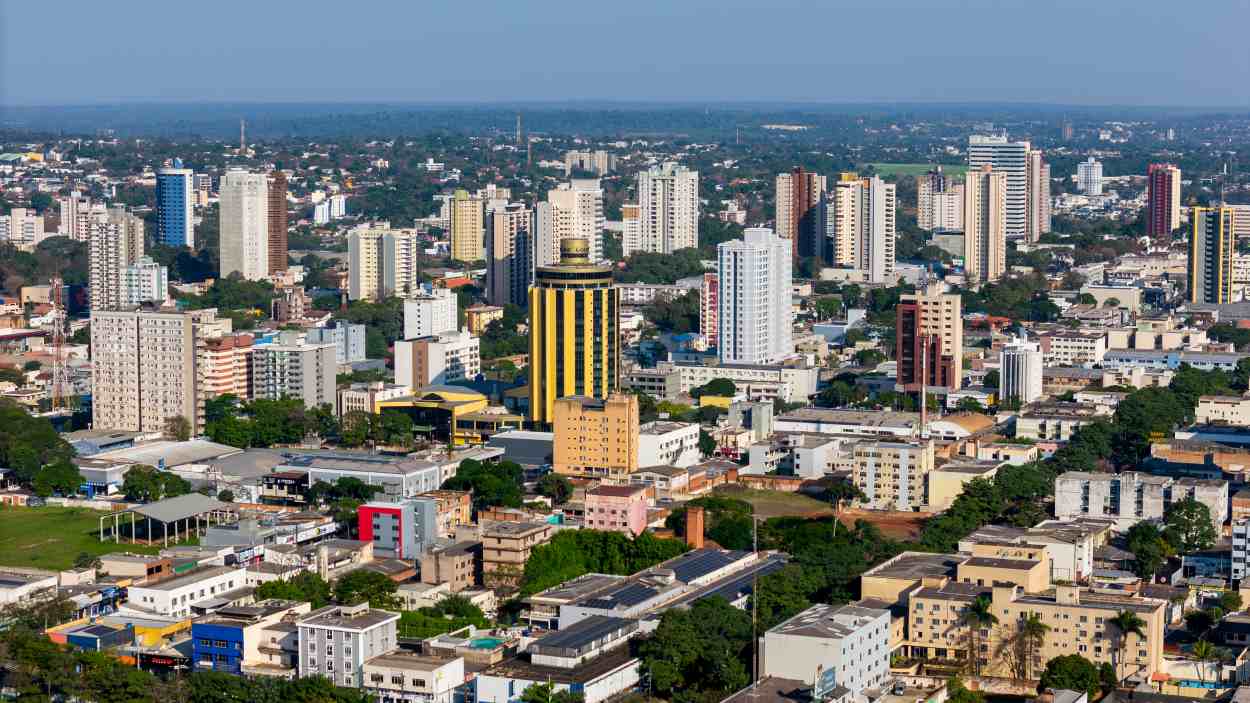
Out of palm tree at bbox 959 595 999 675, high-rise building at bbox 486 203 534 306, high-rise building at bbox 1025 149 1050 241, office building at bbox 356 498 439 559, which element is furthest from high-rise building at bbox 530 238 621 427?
high-rise building at bbox 1025 149 1050 241

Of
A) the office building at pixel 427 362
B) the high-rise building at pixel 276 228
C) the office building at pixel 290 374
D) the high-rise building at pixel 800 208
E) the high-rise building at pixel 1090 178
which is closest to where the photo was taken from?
the office building at pixel 290 374

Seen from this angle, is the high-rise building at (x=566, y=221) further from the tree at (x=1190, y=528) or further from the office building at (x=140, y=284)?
the tree at (x=1190, y=528)

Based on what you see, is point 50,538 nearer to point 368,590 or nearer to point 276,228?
point 368,590

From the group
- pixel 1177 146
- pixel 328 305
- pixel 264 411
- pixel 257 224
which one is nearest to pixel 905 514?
pixel 264 411

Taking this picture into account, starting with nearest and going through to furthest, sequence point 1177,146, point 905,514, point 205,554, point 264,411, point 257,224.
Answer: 1. point 205,554
2. point 905,514
3. point 264,411
4. point 257,224
5. point 1177,146

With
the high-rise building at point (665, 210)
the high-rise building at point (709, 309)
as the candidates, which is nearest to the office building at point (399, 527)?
the high-rise building at point (709, 309)

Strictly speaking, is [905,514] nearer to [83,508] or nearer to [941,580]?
[941,580]
